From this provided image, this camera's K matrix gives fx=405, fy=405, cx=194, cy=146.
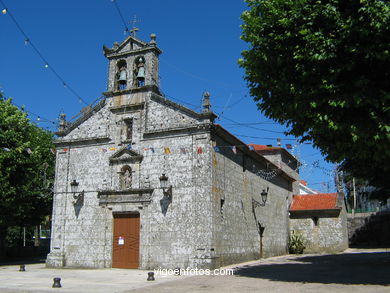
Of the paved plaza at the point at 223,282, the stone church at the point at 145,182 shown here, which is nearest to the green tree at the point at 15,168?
the stone church at the point at 145,182

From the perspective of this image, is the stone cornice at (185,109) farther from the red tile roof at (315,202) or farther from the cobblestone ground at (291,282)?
the red tile roof at (315,202)

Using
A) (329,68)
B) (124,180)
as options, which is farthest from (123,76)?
(329,68)

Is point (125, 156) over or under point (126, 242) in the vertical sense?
over

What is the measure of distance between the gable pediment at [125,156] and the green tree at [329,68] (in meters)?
8.25

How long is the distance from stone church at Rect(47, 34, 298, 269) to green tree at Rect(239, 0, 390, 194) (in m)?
5.73

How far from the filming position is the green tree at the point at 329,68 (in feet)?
39.2

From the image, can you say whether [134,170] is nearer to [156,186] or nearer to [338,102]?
[156,186]

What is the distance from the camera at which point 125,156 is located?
2078 centimetres

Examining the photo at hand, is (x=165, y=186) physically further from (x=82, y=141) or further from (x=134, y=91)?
(x=82, y=141)

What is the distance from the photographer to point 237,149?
2283cm

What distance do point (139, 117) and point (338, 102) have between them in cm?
1129

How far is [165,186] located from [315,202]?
17.8 metres

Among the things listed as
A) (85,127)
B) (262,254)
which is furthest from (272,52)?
(262,254)

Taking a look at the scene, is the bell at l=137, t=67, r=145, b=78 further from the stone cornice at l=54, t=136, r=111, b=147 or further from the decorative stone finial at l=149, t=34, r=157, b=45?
the stone cornice at l=54, t=136, r=111, b=147
